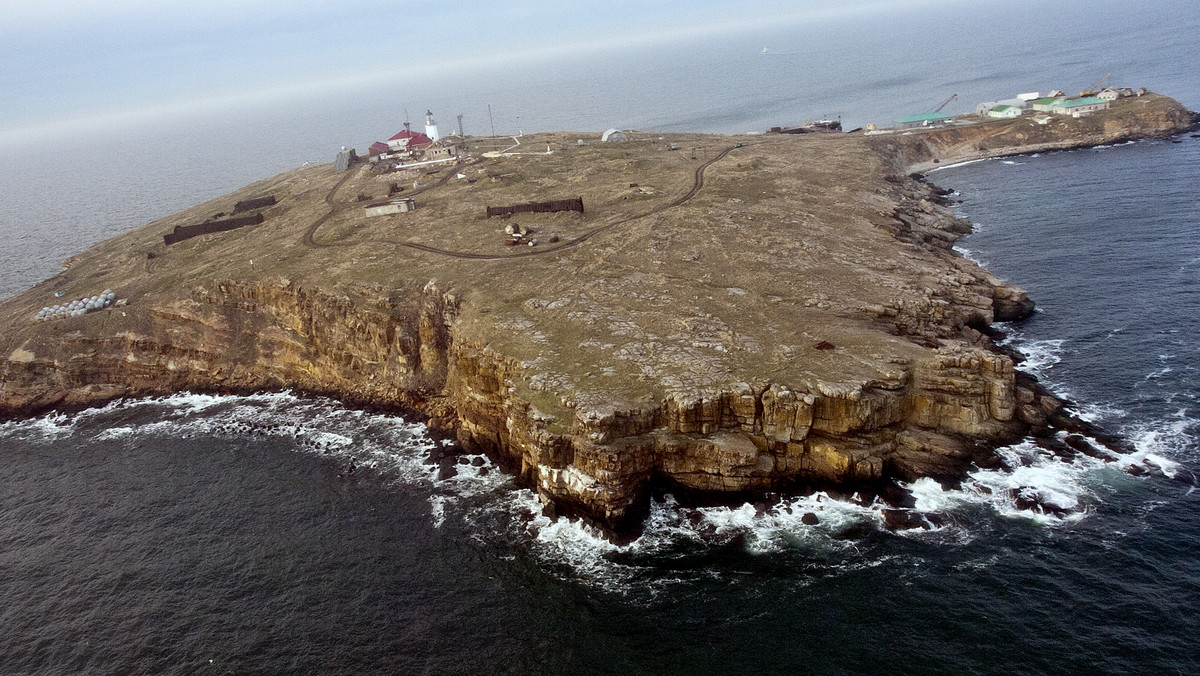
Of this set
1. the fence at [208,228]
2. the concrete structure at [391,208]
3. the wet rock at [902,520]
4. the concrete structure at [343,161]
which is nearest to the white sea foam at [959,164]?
the concrete structure at [391,208]

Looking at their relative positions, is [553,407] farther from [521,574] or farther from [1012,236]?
[1012,236]

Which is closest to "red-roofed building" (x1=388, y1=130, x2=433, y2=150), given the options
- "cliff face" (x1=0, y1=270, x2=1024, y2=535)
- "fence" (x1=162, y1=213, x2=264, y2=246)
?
"fence" (x1=162, y1=213, x2=264, y2=246)

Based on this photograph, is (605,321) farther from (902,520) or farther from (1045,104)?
(1045,104)

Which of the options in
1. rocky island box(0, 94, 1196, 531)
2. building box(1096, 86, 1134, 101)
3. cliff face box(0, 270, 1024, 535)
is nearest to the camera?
cliff face box(0, 270, 1024, 535)

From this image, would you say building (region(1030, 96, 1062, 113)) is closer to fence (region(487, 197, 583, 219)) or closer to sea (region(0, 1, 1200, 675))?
sea (region(0, 1, 1200, 675))

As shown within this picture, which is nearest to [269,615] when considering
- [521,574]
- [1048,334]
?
[521,574]

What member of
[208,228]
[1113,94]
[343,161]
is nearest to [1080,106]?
[1113,94]

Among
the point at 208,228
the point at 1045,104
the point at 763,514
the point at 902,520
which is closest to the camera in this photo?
the point at 902,520
